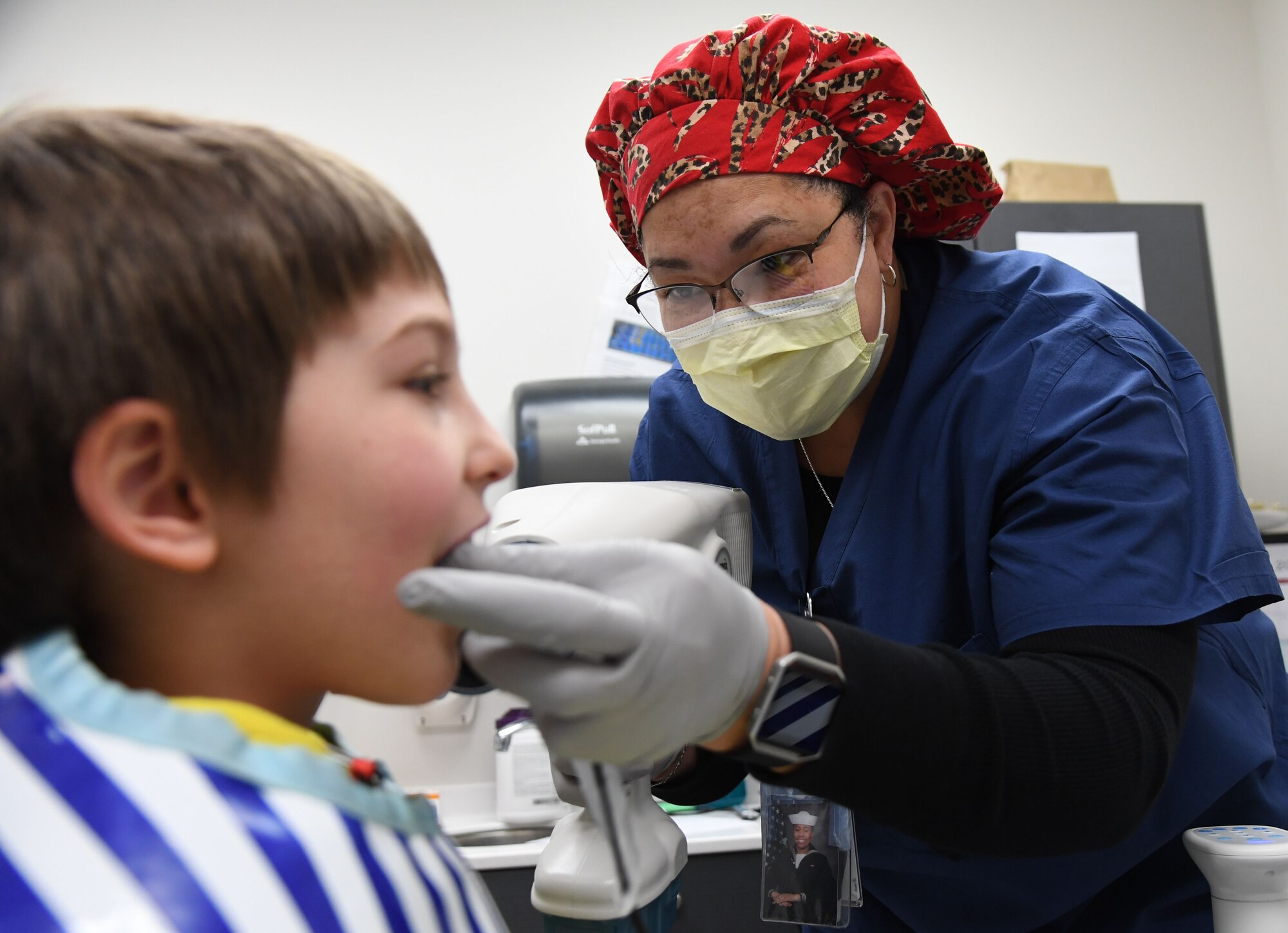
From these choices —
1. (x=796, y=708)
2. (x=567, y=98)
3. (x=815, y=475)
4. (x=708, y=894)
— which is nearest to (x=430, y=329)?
(x=796, y=708)

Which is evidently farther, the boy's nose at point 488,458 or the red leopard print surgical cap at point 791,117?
the red leopard print surgical cap at point 791,117

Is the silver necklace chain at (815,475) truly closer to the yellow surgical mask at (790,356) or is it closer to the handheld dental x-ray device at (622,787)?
the yellow surgical mask at (790,356)

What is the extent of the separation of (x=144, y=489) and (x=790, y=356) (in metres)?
0.82

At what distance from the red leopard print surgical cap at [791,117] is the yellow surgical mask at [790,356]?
0.36 ft

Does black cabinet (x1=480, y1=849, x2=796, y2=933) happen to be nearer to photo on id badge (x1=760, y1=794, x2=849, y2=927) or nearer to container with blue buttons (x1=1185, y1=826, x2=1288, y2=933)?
photo on id badge (x1=760, y1=794, x2=849, y2=927)

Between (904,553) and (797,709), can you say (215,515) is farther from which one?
(904,553)

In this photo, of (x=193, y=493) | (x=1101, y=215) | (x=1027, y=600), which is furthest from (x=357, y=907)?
(x=1101, y=215)

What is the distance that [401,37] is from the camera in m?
2.56

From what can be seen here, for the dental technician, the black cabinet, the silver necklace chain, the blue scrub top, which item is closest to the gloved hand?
the dental technician

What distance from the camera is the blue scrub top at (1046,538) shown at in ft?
3.05

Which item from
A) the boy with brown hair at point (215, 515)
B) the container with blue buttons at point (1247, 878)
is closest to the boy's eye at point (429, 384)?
the boy with brown hair at point (215, 515)

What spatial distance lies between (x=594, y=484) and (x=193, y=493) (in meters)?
0.39

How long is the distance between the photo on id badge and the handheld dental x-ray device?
23 centimetres

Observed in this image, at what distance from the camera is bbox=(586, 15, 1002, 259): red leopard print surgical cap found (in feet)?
3.74
